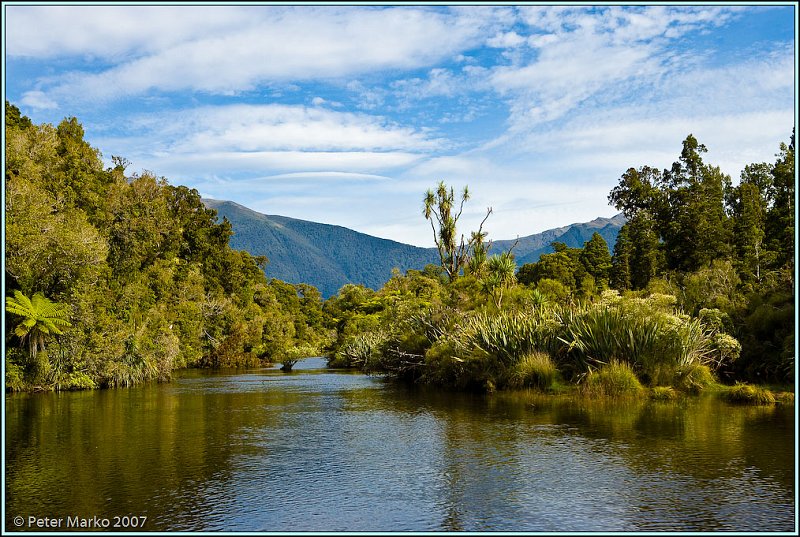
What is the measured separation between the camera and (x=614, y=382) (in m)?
26.4

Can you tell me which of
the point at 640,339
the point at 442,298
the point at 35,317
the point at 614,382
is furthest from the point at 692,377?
the point at 35,317

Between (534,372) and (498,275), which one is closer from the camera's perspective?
(534,372)

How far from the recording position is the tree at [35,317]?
29.0 m

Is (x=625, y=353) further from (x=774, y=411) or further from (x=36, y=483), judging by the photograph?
(x=36, y=483)

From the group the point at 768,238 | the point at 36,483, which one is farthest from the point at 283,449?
the point at 768,238

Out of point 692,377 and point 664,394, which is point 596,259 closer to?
point 692,377

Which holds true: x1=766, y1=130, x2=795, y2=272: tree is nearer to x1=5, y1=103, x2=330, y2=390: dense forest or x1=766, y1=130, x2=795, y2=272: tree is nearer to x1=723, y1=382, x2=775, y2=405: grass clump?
x1=723, y1=382, x2=775, y2=405: grass clump

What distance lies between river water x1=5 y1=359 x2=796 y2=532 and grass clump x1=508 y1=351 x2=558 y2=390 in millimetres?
3418

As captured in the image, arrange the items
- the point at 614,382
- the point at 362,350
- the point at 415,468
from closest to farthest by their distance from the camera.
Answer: the point at 415,468 → the point at 614,382 → the point at 362,350

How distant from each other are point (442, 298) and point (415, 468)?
29.1m

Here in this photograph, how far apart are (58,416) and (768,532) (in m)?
21.8

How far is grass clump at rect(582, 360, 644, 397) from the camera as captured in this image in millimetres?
26359

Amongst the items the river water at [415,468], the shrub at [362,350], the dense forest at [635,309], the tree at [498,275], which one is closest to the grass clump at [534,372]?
the dense forest at [635,309]

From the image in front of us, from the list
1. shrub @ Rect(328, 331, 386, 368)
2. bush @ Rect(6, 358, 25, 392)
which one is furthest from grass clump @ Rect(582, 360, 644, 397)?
bush @ Rect(6, 358, 25, 392)
